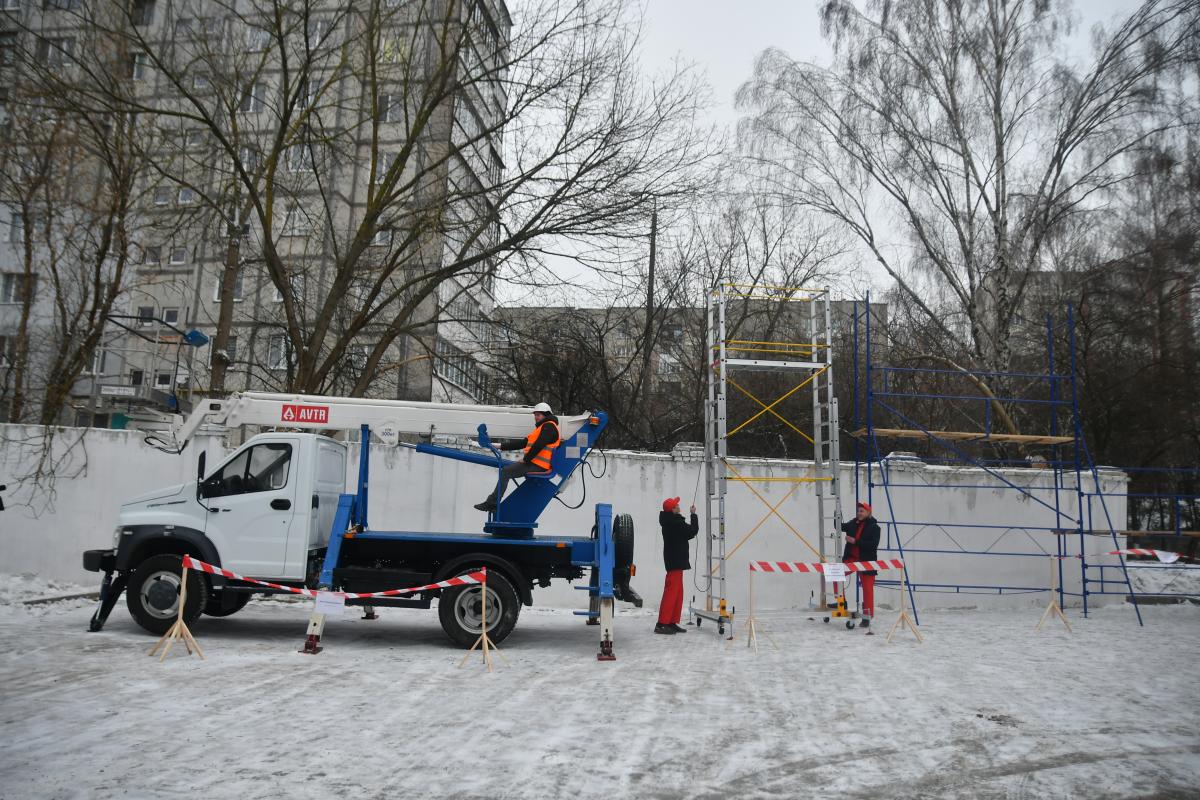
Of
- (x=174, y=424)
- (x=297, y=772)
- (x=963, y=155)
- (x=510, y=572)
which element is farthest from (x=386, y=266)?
(x=963, y=155)

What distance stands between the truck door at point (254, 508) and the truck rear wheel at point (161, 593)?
0.43 meters

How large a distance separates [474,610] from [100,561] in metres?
4.31

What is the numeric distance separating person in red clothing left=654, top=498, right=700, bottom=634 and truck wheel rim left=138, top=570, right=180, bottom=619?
228 inches

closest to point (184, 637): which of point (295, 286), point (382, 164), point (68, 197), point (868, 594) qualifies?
point (868, 594)

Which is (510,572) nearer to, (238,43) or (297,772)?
(297,772)

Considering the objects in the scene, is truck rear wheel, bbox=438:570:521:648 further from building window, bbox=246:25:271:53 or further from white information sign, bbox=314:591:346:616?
building window, bbox=246:25:271:53

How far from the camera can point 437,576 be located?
31.7ft

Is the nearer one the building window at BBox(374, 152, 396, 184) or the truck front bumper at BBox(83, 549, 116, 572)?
the truck front bumper at BBox(83, 549, 116, 572)

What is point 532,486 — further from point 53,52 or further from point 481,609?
point 53,52

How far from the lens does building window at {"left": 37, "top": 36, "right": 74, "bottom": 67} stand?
13.4m

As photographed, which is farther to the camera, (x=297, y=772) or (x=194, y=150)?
(x=194, y=150)

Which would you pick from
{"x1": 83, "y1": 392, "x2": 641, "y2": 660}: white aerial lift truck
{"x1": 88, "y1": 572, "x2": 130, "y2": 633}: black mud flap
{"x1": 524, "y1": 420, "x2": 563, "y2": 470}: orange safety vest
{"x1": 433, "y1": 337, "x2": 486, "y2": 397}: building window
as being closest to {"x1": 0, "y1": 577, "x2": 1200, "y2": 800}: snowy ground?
{"x1": 88, "y1": 572, "x2": 130, "y2": 633}: black mud flap

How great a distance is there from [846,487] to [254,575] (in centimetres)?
976

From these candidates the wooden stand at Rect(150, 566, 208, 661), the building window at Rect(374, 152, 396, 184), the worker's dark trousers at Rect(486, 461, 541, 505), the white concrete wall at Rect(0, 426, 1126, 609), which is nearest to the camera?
the wooden stand at Rect(150, 566, 208, 661)
